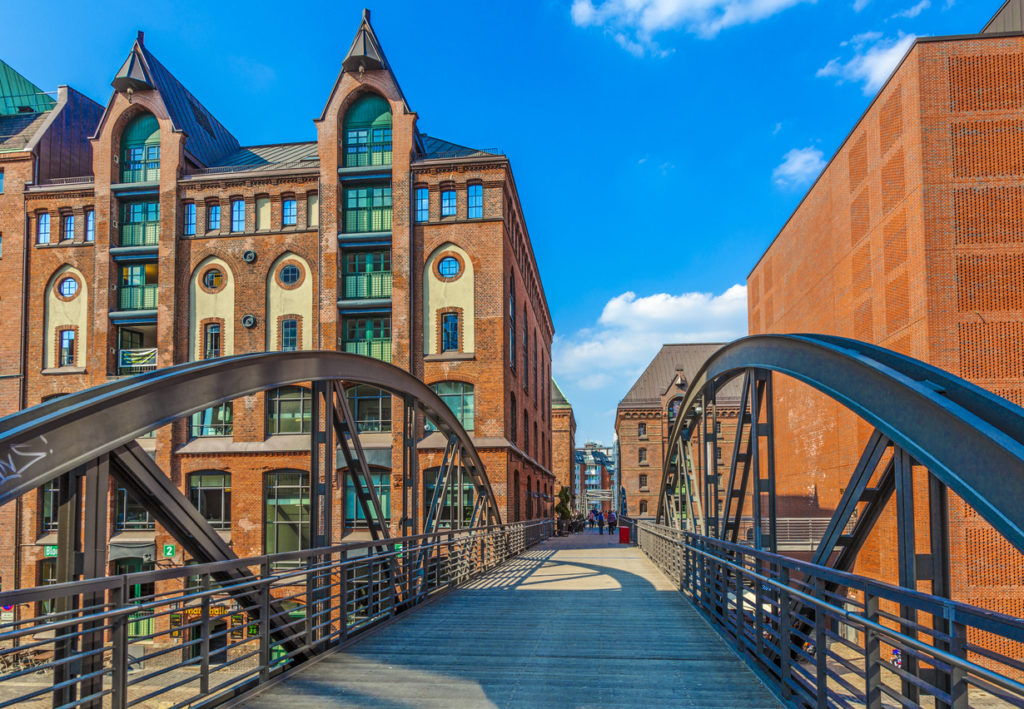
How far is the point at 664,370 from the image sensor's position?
67625mm

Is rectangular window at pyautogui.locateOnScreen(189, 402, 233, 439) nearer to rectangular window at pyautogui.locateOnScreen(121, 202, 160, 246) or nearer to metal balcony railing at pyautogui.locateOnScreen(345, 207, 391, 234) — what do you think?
rectangular window at pyautogui.locateOnScreen(121, 202, 160, 246)

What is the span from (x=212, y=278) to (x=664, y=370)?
1761 inches

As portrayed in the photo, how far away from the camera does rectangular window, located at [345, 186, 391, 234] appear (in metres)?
29.6

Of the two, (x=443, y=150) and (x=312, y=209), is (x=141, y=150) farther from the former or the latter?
(x=443, y=150)

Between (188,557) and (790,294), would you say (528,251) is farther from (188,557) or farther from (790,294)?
(188,557)

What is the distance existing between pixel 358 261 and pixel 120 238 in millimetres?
9617

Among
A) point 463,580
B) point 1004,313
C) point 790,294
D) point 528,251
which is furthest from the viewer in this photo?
point 528,251

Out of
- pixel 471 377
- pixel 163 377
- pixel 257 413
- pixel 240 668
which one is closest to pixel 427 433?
pixel 471 377

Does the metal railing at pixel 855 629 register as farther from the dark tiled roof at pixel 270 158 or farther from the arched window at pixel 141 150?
the arched window at pixel 141 150

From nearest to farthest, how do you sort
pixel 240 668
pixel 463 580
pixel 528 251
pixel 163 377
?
pixel 163 377 → pixel 463 580 → pixel 240 668 → pixel 528 251

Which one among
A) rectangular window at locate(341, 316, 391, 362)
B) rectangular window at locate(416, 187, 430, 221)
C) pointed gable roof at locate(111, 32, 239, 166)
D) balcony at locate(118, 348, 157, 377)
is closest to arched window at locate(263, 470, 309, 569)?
rectangular window at locate(341, 316, 391, 362)

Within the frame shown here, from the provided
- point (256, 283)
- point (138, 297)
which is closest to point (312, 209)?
point (256, 283)

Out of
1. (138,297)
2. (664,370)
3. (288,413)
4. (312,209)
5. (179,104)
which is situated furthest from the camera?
(664,370)

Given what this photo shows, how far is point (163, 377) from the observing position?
240 inches
